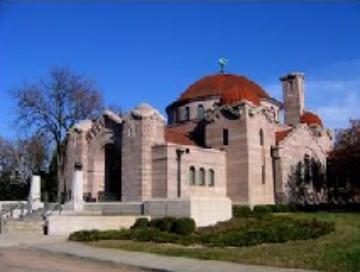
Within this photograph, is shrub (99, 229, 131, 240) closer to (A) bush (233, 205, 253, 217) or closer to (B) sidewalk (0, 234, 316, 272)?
(B) sidewalk (0, 234, 316, 272)

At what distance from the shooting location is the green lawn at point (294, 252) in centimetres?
1616

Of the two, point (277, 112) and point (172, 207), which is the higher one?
point (277, 112)

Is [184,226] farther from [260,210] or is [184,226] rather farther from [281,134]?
[281,134]

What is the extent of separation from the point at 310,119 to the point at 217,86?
398 inches

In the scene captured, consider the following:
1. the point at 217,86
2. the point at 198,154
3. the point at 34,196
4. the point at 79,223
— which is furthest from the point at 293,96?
the point at 79,223

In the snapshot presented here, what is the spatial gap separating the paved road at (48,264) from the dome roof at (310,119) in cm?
4351

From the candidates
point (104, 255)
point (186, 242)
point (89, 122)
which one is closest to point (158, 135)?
point (89, 122)

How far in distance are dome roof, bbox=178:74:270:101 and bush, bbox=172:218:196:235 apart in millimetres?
30237

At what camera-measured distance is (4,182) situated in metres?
71.5

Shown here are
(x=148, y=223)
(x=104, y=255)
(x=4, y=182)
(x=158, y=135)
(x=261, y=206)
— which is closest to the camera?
(x=104, y=255)

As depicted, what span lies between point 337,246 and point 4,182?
58.1m

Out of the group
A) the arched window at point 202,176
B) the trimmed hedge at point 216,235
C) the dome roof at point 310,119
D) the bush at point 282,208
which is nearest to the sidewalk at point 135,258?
the trimmed hedge at point 216,235

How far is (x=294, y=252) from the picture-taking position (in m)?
18.7

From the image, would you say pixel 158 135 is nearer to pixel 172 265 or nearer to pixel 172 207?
pixel 172 207
